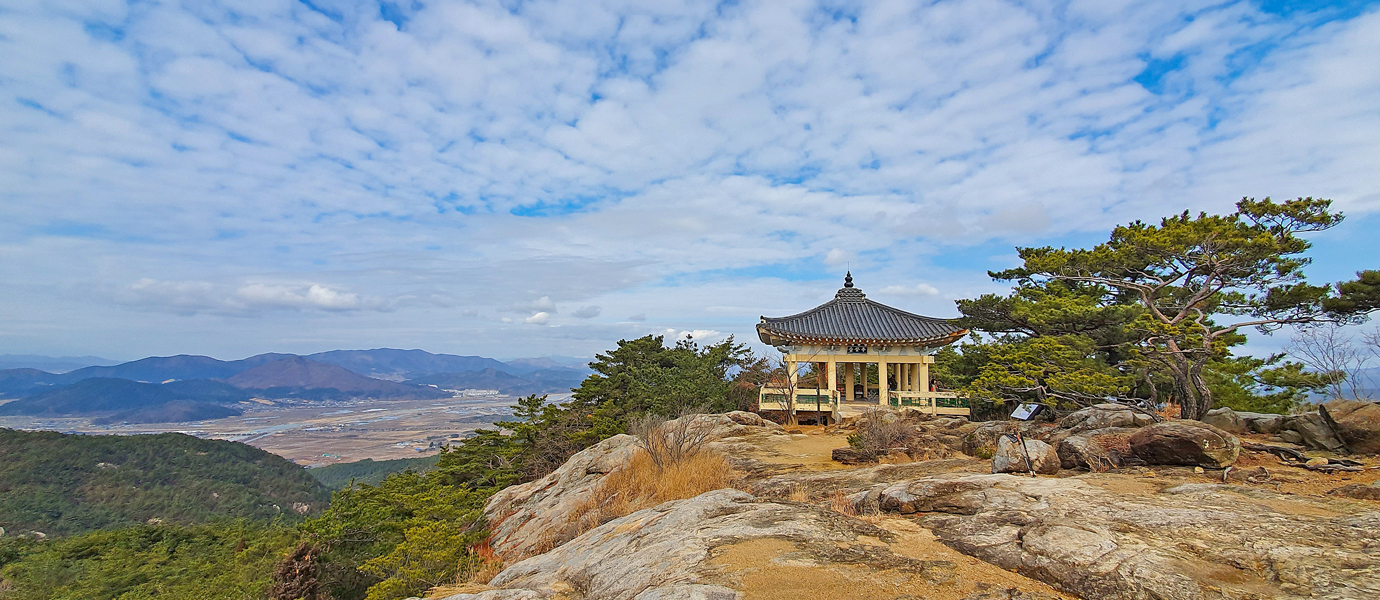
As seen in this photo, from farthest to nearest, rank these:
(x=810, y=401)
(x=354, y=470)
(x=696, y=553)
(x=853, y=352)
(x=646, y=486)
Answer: (x=354, y=470)
(x=853, y=352)
(x=810, y=401)
(x=646, y=486)
(x=696, y=553)

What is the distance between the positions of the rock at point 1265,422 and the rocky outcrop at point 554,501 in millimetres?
9016

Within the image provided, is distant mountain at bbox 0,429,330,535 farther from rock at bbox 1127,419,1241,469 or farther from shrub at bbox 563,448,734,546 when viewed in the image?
rock at bbox 1127,419,1241,469

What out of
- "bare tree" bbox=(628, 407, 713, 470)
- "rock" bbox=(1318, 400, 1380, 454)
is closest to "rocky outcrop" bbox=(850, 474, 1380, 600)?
"rock" bbox=(1318, 400, 1380, 454)

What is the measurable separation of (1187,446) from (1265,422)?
3590 mm

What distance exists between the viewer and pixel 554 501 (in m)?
9.99

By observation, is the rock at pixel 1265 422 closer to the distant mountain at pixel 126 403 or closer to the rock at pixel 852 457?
the rock at pixel 852 457

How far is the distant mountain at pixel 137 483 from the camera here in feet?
132

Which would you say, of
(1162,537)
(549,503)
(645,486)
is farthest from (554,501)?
(1162,537)

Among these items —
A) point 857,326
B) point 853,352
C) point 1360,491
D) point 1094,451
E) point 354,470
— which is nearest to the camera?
point 1360,491

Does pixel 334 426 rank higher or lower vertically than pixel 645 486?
lower

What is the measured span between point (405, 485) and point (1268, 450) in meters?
16.9

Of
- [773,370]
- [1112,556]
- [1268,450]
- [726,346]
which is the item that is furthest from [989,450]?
[726,346]

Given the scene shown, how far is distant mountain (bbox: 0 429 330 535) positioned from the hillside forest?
2157 centimetres

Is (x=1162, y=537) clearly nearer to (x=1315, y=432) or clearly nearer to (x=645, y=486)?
(x=645, y=486)
